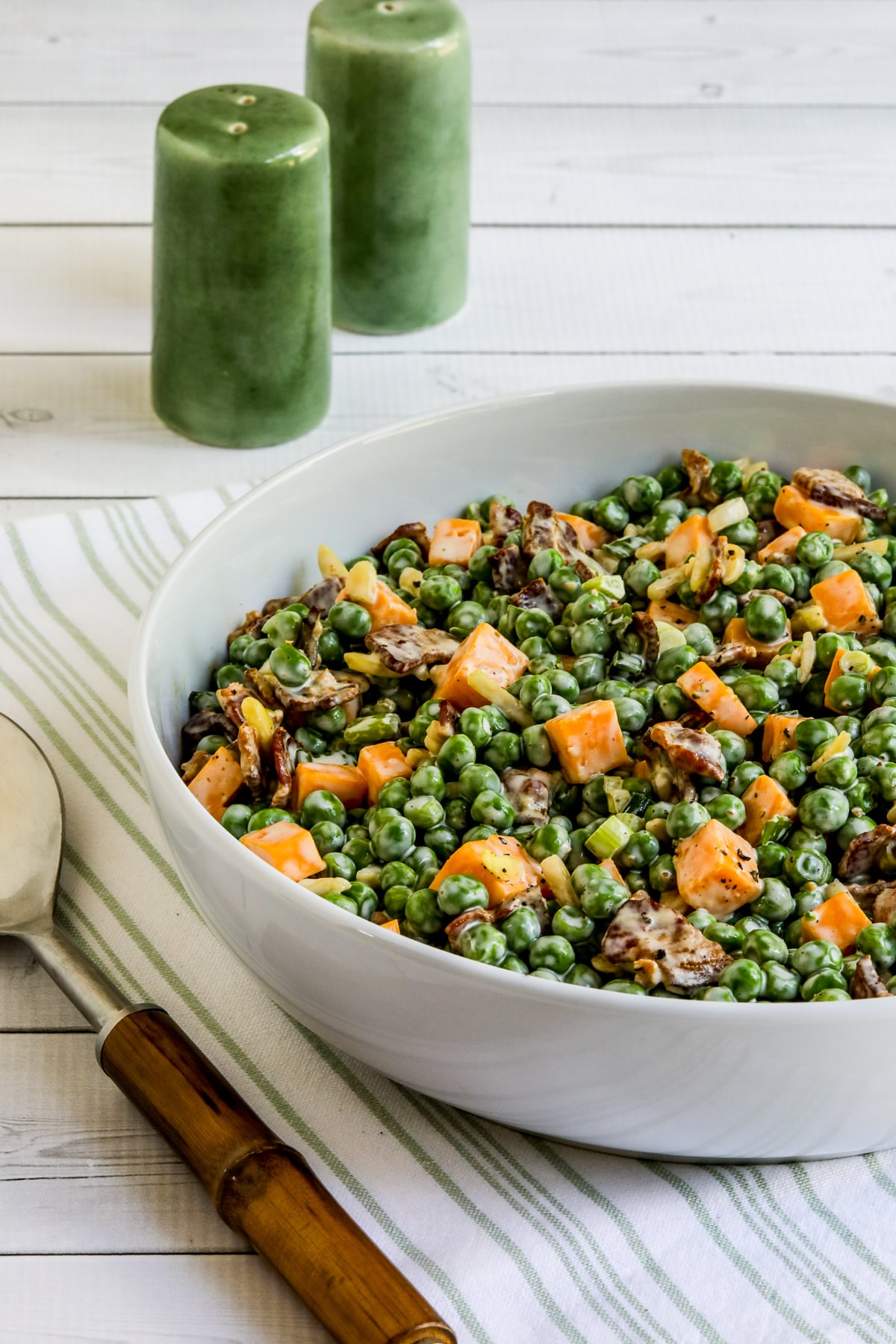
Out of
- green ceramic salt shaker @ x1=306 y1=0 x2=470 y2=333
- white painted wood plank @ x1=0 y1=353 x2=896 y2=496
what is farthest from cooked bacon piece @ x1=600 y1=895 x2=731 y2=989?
green ceramic salt shaker @ x1=306 y1=0 x2=470 y2=333

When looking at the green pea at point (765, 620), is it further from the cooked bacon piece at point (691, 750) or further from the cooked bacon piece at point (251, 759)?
the cooked bacon piece at point (251, 759)

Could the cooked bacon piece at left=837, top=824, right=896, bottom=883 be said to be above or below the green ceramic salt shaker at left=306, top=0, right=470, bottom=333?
below

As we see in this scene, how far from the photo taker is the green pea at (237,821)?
171 cm

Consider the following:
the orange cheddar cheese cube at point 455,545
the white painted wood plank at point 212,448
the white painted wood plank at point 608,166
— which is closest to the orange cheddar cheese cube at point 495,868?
Result: the orange cheddar cheese cube at point 455,545

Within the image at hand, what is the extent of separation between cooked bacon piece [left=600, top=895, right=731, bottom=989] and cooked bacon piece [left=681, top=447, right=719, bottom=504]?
786 mm

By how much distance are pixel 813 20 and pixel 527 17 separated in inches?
32.8

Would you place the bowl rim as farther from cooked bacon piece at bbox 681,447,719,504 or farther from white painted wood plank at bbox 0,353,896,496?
white painted wood plank at bbox 0,353,896,496

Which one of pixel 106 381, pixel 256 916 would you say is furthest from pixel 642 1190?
pixel 106 381

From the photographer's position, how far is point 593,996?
4.25 feet

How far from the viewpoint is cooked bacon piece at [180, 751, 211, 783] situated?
→ 5.89 ft

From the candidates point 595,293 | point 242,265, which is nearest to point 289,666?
point 242,265

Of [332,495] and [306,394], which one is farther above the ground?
[332,495]

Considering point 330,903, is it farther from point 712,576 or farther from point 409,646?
point 712,576

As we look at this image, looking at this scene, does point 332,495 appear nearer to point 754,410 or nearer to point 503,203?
point 754,410
